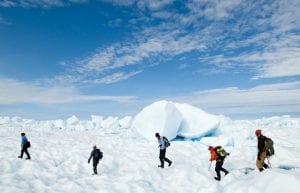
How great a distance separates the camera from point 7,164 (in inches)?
570

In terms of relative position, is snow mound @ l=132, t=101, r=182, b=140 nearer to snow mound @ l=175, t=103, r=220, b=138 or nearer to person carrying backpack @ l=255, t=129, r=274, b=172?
snow mound @ l=175, t=103, r=220, b=138

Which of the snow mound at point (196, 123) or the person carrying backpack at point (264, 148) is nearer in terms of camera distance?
the person carrying backpack at point (264, 148)

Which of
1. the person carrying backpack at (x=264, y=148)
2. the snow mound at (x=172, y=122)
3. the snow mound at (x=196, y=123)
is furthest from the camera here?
the snow mound at (x=196, y=123)

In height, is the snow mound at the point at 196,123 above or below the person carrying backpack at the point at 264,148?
above

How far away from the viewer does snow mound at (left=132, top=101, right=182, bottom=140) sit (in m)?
25.8

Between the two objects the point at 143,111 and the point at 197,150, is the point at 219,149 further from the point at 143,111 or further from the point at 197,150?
the point at 143,111

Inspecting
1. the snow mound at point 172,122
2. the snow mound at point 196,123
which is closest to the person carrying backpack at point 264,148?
the snow mound at point 172,122

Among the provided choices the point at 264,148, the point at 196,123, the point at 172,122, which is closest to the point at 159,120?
the point at 172,122

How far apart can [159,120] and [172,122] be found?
1.07 m

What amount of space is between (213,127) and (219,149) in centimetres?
1501

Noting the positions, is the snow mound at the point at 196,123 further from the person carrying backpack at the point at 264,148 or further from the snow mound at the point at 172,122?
the person carrying backpack at the point at 264,148

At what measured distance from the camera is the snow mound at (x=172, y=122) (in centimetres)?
2603

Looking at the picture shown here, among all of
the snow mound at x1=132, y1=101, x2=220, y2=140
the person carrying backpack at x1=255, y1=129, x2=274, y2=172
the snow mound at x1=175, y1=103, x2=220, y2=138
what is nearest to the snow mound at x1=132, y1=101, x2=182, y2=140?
the snow mound at x1=132, y1=101, x2=220, y2=140

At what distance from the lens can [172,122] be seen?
26.2 meters
